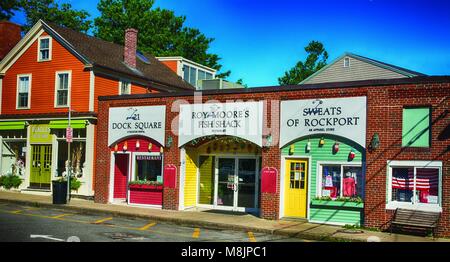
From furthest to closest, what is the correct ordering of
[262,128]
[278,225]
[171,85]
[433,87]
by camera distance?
[171,85]
[262,128]
[278,225]
[433,87]

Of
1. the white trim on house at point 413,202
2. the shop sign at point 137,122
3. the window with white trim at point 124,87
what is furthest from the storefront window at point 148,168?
the white trim on house at point 413,202

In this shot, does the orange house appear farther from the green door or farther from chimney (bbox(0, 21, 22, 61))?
chimney (bbox(0, 21, 22, 61))

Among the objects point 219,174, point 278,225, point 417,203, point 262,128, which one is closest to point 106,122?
point 219,174

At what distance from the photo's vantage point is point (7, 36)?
32219mm

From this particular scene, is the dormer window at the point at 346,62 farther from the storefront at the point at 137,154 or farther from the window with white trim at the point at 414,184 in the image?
the window with white trim at the point at 414,184

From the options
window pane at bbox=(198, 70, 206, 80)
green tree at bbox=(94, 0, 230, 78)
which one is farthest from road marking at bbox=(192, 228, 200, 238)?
green tree at bbox=(94, 0, 230, 78)

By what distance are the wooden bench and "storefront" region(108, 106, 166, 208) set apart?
969cm

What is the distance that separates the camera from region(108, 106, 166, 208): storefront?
21.6 meters

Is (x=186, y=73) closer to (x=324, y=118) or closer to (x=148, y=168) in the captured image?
(x=148, y=168)

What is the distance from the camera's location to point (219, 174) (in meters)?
21.3

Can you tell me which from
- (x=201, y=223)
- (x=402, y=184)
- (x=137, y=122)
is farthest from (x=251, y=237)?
(x=137, y=122)

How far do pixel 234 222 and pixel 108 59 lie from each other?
14.6 metres
